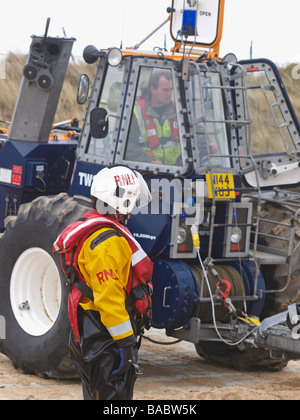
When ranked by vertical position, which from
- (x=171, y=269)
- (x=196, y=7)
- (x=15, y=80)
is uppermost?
(x=15, y=80)

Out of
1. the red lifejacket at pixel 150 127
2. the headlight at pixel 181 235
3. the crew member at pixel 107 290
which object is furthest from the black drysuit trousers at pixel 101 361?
the red lifejacket at pixel 150 127

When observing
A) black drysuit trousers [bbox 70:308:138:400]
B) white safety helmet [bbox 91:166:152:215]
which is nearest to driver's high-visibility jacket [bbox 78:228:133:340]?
black drysuit trousers [bbox 70:308:138:400]

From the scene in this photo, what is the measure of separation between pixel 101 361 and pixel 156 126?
8.21ft

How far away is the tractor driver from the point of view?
6852mm

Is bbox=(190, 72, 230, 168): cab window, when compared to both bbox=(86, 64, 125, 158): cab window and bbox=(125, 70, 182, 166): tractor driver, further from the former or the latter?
bbox=(86, 64, 125, 158): cab window

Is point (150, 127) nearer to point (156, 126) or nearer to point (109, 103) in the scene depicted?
point (156, 126)

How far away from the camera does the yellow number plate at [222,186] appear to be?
6.75 meters

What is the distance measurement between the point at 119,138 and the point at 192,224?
3.22ft

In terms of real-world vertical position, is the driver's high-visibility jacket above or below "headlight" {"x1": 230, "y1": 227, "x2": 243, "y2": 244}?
below

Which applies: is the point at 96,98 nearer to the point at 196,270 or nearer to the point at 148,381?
the point at 196,270

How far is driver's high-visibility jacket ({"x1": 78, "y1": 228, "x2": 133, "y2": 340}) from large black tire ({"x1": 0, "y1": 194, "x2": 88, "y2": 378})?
202 centimetres

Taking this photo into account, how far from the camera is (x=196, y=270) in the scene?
6.87 meters

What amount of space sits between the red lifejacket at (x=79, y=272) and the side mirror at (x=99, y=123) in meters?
1.80
